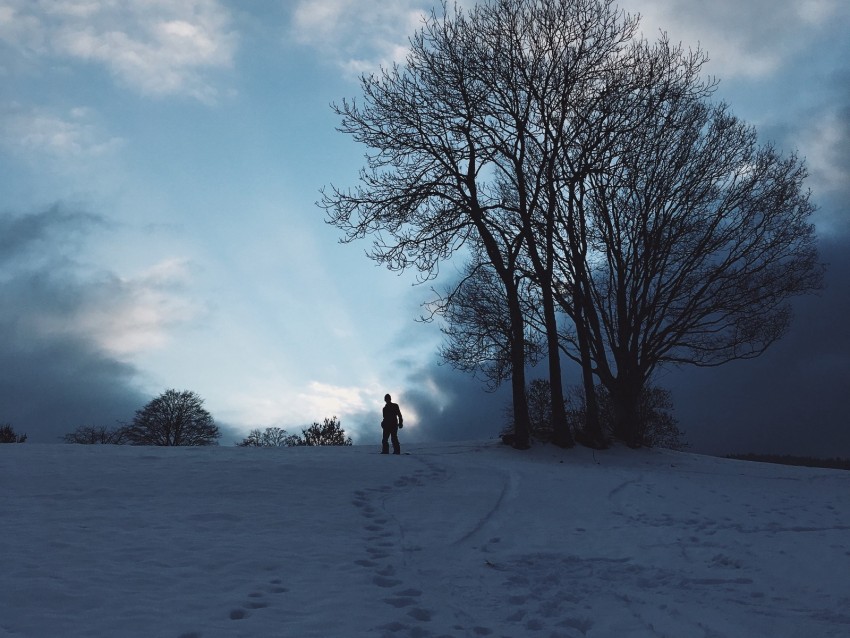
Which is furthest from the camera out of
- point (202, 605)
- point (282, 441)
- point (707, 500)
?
point (282, 441)

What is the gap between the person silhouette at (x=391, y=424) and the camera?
54.4ft

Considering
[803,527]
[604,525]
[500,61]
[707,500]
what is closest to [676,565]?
[604,525]

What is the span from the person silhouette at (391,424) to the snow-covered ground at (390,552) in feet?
8.78

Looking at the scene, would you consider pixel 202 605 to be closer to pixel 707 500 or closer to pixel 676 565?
pixel 676 565

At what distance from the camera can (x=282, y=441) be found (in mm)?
48031

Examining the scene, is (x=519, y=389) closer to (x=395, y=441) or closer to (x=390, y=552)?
(x=395, y=441)

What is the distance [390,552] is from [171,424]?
39.2 meters

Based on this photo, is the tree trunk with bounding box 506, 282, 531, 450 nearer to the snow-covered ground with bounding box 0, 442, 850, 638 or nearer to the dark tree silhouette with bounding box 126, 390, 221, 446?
the snow-covered ground with bounding box 0, 442, 850, 638

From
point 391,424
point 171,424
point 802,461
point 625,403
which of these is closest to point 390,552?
point 391,424

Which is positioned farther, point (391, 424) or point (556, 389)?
point (556, 389)

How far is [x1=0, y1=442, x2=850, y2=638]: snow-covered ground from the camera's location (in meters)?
5.41

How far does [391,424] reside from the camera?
1664 cm

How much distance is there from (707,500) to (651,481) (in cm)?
204

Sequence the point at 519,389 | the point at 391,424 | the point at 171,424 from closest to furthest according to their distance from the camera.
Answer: the point at 391,424 < the point at 519,389 < the point at 171,424
